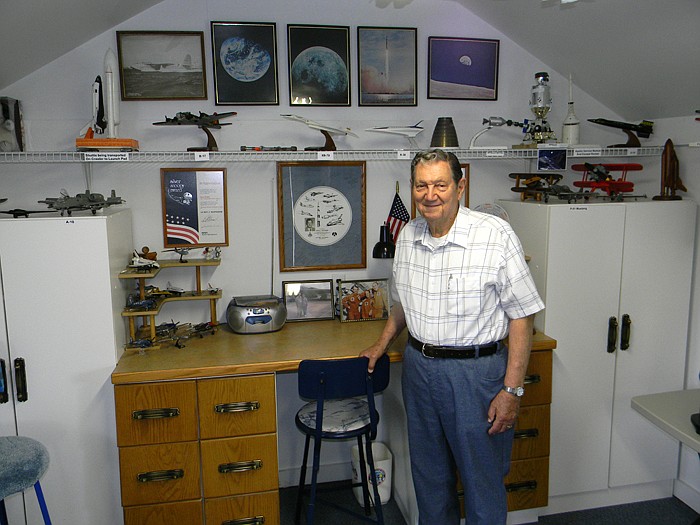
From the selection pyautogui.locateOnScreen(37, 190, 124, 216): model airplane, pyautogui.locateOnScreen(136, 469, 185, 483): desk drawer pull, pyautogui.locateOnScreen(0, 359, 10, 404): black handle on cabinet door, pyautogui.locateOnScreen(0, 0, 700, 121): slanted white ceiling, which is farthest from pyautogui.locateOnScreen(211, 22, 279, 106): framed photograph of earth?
pyautogui.locateOnScreen(136, 469, 185, 483): desk drawer pull

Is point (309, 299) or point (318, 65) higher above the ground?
point (318, 65)

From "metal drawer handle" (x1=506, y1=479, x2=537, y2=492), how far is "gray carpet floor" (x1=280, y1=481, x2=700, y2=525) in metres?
0.23

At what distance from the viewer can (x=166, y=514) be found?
7.98 feet

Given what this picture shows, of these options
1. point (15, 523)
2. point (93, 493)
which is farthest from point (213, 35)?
point (15, 523)

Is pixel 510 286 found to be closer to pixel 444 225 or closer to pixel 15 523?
pixel 444 225

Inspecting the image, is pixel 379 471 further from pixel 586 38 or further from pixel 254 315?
pixel 586 38

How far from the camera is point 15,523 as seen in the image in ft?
8.19

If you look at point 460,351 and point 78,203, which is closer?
point 460,351

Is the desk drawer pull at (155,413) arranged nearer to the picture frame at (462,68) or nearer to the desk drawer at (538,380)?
the desk drawer at (538,380)

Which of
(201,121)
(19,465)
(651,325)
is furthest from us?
(651,325)

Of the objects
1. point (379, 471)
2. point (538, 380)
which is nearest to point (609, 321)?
point (538, 380)

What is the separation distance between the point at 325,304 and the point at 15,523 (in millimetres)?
1723

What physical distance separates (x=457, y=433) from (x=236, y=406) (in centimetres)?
92

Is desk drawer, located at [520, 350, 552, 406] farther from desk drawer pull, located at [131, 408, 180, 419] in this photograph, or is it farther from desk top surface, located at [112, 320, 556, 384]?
desk drawer pull, located at [131, 408, 180, 419]
